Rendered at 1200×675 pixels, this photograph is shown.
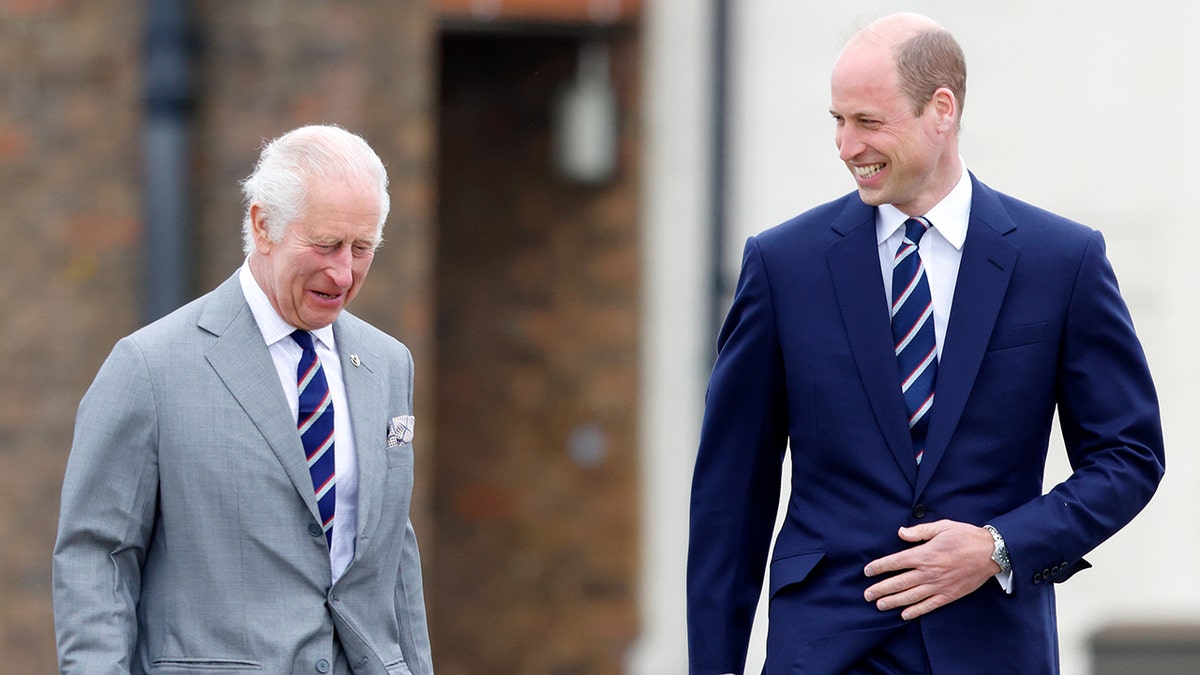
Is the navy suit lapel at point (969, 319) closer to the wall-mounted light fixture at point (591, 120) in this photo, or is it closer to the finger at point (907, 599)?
the finger at point (907, 599)

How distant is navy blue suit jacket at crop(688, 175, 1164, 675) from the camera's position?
341cm

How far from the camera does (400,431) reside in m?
3.53

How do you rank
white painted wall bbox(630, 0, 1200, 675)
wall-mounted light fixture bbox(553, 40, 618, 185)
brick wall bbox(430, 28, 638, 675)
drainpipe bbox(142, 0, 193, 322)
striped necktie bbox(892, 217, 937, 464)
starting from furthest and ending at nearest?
brick wall bbox(430, 28, 638, 675) → wall-mounted light fixture bbox(553, 40, 618, 185) → white painted wall bbox(630, 0, 1200, 675) → drainpipe bbox(142, 0, 193, 322) → striped necktie bbox(892, 217, 937, 464)

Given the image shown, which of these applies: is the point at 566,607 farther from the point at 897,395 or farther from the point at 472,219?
the point at 897,395

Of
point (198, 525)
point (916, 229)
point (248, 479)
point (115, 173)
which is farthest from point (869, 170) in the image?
point (115, 173)

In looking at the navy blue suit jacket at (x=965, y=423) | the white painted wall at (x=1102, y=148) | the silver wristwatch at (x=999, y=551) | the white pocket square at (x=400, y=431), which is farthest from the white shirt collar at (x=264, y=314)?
the white painted wall at (x=1102, y=148)

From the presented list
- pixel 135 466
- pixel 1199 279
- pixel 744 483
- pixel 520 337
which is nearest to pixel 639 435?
pixel 520 337

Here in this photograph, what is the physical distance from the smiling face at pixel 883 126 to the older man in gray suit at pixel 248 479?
33.1 inches

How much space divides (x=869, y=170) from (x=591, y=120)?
15.3 feet

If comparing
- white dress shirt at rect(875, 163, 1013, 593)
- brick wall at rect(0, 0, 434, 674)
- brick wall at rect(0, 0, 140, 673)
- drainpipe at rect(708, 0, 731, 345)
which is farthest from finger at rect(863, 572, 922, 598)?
drainpipe at rect(708, 0, 731, 345)

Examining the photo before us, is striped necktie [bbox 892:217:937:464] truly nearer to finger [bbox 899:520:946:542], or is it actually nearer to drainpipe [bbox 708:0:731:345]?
finger [bbox 899:520:946:542]

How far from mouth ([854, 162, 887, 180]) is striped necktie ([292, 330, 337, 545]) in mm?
1033

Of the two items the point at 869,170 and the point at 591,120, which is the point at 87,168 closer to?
the point at 591,120

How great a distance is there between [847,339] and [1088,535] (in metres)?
0.55
